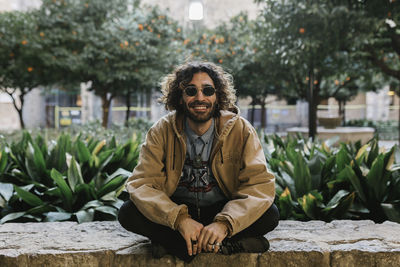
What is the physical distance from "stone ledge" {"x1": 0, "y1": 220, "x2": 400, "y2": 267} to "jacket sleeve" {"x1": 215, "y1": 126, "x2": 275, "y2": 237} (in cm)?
33

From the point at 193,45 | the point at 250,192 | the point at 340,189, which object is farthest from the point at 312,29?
the point at 193,45

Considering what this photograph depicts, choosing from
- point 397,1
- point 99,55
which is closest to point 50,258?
point 397,1

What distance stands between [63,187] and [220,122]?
1659 mm

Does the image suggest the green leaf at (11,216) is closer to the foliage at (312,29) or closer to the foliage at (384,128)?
the foliage at (312,29)

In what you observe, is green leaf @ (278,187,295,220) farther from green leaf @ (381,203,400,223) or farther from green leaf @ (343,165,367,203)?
green leaf @ (381,203,400,223)

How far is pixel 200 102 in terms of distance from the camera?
2322 mm

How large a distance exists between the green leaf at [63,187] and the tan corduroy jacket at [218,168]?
1.17 m

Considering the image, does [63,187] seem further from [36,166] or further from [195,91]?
[195,91]

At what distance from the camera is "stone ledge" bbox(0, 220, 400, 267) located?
2.26 metres

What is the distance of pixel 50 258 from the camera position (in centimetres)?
226

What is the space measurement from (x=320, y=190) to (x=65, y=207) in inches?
94.4

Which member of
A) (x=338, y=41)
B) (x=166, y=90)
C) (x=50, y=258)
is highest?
(x=338, y=41)

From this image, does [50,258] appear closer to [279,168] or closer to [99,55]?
[279,168]

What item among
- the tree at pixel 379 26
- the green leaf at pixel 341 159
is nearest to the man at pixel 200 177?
the green leaf at pixel 341 159
